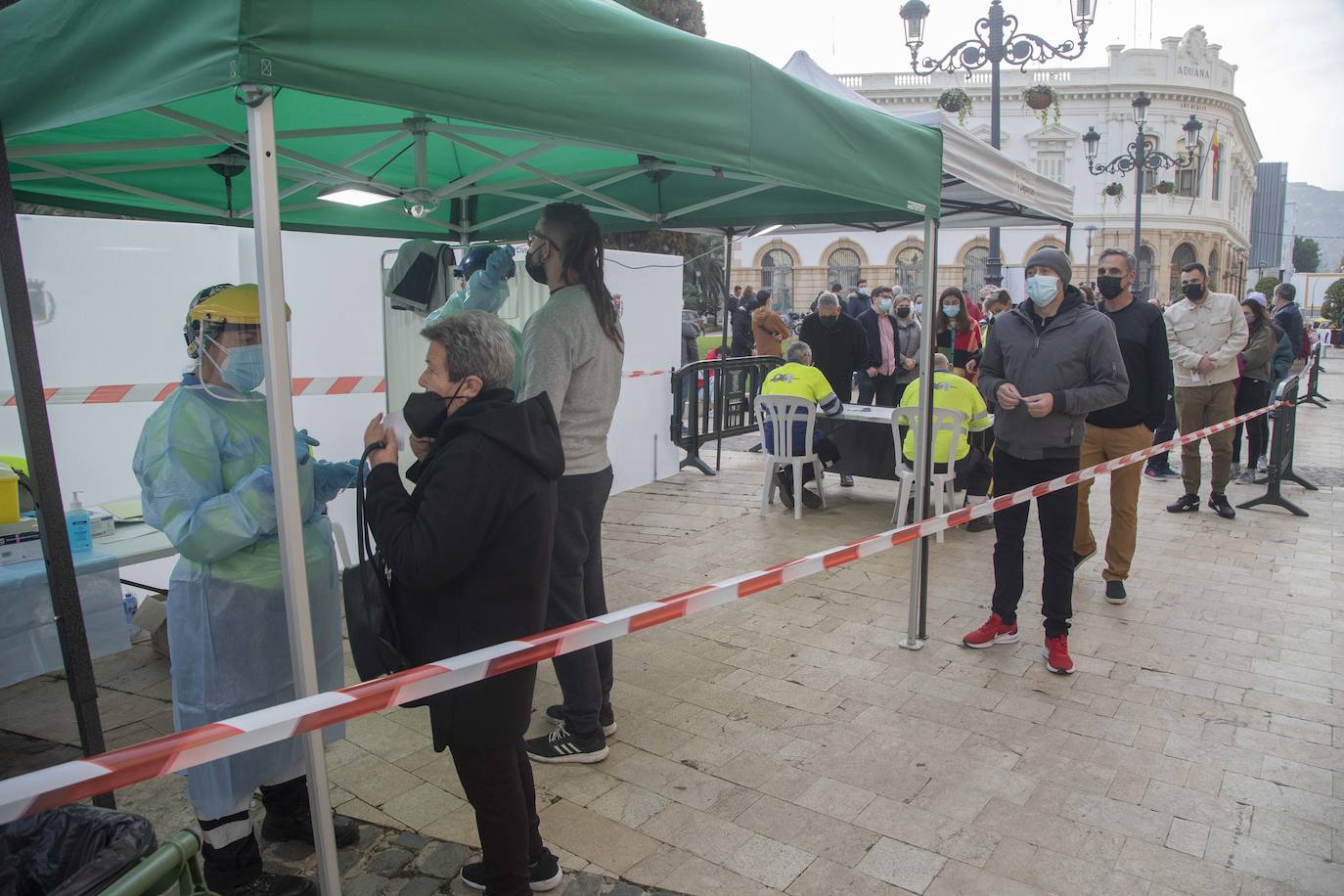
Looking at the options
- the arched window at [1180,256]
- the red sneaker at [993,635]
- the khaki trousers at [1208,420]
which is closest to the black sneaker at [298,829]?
the red sneaker at [993,635]

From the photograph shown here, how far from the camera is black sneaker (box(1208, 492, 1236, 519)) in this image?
702 cm

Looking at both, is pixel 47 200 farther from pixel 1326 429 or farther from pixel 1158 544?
pixel 1326 429

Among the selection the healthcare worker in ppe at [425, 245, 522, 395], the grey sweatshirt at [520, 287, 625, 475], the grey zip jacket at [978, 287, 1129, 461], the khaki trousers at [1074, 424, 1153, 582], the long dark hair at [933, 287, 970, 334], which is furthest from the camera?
the long dark hair at [933, 287, 970, 334]

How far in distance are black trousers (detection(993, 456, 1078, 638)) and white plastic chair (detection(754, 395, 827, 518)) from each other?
2.62 m

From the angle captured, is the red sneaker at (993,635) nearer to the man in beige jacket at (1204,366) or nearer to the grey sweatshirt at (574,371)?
the grey sweatshirt at (574,371)

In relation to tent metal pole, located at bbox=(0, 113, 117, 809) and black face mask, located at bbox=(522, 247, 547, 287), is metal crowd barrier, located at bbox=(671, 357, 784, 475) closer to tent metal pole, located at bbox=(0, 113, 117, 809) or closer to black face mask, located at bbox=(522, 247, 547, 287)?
black face mask, located at bbox=(522, 247, 547, 287)

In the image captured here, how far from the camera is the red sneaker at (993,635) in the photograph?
168 inches

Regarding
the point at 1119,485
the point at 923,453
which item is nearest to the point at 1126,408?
the point at 1119,485

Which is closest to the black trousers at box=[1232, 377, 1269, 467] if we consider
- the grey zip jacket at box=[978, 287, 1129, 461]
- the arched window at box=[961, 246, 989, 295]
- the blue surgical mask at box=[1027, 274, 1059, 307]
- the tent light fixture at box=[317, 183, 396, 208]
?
the grey zip jacket at box=[978, 287, 1129, 461]

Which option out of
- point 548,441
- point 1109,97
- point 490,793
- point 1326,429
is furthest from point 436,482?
point 1109,97

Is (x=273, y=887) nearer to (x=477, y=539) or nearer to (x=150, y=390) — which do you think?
(x=477, y=539)

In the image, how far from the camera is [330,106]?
3.57 metres

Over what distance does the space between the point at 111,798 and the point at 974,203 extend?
5.49 meters

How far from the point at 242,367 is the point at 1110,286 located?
429 centimetres
